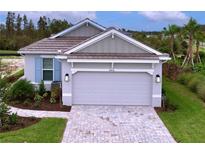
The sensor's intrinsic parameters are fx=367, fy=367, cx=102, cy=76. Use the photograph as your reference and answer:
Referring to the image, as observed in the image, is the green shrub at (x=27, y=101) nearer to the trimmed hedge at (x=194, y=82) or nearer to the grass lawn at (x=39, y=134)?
the grass lawn at (x=39, y=134)

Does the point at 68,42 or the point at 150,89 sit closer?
the point at 150,89

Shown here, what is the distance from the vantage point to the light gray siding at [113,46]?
714 inches

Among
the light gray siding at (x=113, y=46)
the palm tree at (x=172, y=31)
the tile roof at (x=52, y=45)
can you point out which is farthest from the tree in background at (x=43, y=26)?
the light gray siding at (x=113, y=46)

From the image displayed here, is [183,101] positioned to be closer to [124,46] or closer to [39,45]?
[124,46]

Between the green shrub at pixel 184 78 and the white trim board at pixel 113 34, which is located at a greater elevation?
the white trim board at pixel 113 34

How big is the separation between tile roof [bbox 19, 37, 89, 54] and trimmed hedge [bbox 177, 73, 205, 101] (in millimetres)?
7788

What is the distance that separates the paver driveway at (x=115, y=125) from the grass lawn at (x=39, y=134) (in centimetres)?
32

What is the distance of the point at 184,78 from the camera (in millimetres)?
26641

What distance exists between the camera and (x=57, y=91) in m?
19.6

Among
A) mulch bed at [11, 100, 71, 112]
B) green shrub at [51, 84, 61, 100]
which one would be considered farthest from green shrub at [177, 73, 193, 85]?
mulch bed at [11, 100, 71, 112]

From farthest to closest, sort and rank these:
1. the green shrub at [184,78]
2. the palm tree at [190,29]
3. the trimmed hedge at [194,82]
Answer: the palm tree at [190,29], the green shrub at [184,78], the trimmed hedge at [194,82]

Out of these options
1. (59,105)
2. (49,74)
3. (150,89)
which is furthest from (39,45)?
(150,89)

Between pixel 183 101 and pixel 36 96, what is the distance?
779cm
